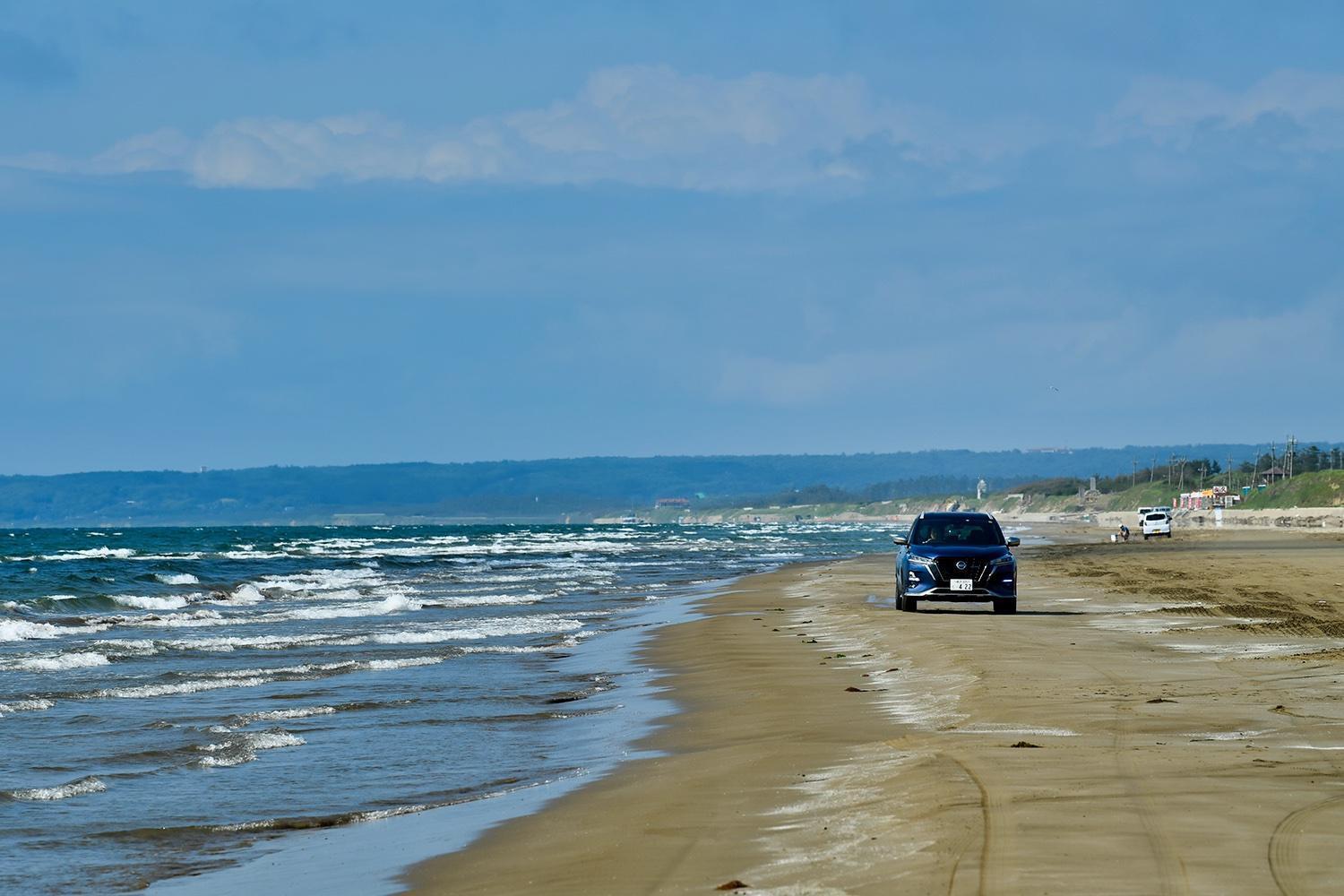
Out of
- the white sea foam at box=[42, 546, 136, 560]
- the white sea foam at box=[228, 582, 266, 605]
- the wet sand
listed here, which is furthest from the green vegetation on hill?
the wet sand

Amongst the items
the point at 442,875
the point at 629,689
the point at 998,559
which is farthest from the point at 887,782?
the point at 998,559

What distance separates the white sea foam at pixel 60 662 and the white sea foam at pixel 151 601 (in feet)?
48.2

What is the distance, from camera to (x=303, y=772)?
37.7 feet

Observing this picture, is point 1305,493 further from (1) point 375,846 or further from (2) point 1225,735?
(1) point 375,846

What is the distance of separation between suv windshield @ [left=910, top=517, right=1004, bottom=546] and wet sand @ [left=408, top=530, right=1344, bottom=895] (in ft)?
17.4

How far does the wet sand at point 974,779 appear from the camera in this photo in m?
6.75

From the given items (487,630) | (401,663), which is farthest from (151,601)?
(401,663)

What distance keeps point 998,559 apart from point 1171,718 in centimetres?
1384

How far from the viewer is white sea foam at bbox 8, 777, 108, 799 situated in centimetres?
1060

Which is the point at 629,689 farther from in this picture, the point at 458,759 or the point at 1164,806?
the point at 1164,806

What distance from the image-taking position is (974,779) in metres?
8.84

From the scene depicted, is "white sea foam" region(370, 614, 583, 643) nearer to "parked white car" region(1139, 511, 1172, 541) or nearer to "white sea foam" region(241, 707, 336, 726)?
"white sea foam" region(241, 707, 336, 726)

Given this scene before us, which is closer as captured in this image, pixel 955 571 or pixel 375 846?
pixel 375 846

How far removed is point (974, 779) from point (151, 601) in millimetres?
33164
